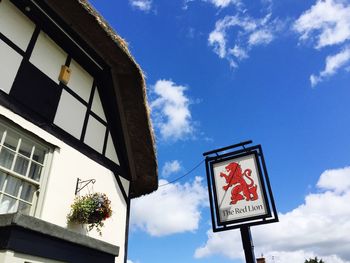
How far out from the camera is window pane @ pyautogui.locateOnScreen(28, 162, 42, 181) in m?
5.67

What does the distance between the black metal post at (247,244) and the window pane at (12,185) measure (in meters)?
3.88

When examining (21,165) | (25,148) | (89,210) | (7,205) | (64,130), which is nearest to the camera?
(7,205)

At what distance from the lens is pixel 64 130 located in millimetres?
6402

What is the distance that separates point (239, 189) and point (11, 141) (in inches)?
161

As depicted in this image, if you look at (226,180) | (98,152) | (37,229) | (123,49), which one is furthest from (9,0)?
(226,180)

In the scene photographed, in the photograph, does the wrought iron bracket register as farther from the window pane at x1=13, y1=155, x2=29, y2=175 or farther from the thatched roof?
the thatched roof

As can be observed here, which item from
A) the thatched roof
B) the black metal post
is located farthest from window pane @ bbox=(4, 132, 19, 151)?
the black metal post

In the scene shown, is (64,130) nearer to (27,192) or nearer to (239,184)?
(27,192)

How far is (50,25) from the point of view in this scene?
21.9 feet

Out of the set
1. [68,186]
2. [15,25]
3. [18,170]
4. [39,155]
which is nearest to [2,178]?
[18,170]

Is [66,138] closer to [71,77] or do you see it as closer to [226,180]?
[71,77]

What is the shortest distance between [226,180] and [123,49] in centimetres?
347

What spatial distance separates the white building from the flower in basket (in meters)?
0.15

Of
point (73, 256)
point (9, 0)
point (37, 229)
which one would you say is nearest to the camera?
point (37, 229)
